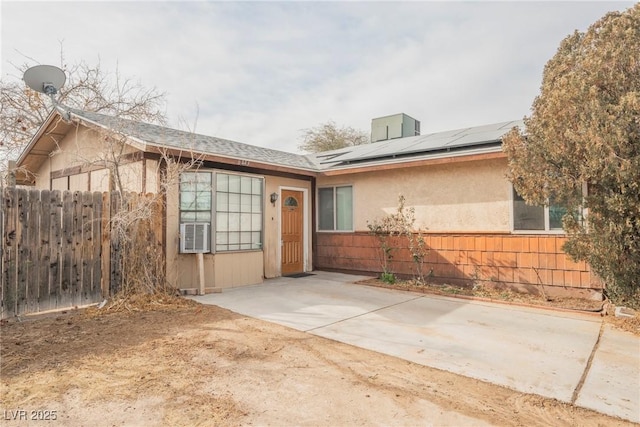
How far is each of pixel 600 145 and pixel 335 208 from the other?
6160 millimetres

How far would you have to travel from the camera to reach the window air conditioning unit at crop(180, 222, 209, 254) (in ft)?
22.1

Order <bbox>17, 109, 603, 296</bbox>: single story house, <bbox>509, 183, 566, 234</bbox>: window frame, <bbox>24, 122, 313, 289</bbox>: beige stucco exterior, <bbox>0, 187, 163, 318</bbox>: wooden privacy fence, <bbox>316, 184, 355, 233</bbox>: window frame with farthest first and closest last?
<bbox>316, 184, 355, 233</bbox>: window frame
<bbox>24, 122, 313, 289</bbox>: beige stucco exterior
<bbox>17, 109, 603, 296</bbox>: single story house
<bbox>509, 183, 566, 234</bbox>: window frame
<bbox>0, 187, 163, 318</bbox>: wooden privacy fence

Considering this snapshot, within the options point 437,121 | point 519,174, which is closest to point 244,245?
point 519,174

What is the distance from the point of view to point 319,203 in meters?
9.91

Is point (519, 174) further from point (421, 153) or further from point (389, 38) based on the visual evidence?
point (389, 38)

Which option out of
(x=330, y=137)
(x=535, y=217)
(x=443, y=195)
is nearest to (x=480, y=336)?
(x=535, y=217)

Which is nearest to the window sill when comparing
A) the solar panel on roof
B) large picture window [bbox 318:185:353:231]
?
the solar panel on roof

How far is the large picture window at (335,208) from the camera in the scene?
9352mm

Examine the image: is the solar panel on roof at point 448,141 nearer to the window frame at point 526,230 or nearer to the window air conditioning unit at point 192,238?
the window frame at point 526,230

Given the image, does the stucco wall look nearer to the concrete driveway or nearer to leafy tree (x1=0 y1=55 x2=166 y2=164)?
the concrete driveway

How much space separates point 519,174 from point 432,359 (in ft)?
11.0

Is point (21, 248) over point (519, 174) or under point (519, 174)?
under

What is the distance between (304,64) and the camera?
1052 centimetres

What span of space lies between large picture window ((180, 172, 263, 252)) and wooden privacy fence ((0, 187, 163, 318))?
94cm
